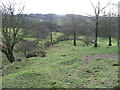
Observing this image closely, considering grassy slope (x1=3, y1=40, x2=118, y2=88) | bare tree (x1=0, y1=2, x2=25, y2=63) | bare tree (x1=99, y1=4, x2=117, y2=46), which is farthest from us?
bare tree (x1=99, y1=4, x2=117, y2=46)

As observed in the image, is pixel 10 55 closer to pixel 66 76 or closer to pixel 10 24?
pixel 10 24

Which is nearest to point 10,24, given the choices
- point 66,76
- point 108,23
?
point 66,76

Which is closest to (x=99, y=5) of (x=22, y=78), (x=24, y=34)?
(x=24, y=34)

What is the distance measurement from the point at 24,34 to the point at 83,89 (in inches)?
703

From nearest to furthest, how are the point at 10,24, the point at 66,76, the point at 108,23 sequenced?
the point at 66,76, the point at 10,24, the point at 108,23

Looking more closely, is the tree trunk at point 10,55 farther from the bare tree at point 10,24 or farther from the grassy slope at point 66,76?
the grassy slope at point 66,76

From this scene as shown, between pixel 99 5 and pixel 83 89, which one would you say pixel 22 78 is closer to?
pixel 83 89

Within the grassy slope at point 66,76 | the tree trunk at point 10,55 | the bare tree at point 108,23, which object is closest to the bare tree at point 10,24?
the tree trunk at point 10,55

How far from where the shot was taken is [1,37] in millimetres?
20203

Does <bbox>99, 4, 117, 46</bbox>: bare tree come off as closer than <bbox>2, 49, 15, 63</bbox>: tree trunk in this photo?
No

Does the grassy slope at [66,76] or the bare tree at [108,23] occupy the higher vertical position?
the bare tree at [108,23]

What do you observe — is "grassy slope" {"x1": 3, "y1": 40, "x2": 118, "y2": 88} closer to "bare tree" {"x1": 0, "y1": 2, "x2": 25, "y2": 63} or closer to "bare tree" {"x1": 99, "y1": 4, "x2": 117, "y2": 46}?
"bare tree" {"x1": 0, "y1": 2, "x2": 25, "y2": 63}

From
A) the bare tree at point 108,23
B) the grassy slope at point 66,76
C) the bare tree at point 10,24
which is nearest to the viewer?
the grassy slope at point 66,76

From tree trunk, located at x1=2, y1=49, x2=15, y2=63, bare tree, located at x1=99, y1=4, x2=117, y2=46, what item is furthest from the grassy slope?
bare tree, located at x1=99, y1=4, x2=117, y2=46
